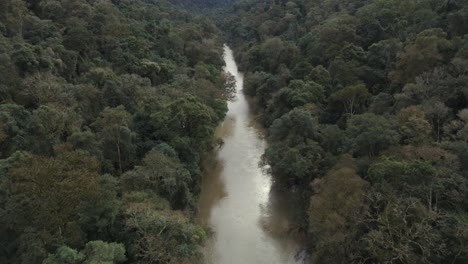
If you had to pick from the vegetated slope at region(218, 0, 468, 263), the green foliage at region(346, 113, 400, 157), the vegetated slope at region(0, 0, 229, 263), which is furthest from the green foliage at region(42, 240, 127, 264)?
the green foliage at region(346, 113, 400, 157)

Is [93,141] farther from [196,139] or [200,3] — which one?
[200,3]

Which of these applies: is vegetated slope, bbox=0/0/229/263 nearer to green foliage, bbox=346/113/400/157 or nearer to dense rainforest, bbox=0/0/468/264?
dense rainforest, bbox=0/0/468/264

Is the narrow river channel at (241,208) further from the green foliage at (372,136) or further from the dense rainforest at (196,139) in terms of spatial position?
the green foliage at (372,136)

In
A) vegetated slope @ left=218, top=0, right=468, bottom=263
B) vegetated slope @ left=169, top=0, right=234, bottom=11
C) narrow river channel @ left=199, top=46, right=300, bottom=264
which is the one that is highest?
vegetated slope @ left=218, top=0, right=468, bottom=263

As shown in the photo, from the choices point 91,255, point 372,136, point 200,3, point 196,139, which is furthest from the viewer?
point 200,3

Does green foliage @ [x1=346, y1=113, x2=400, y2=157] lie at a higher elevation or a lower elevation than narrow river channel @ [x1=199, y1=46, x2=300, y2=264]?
higher

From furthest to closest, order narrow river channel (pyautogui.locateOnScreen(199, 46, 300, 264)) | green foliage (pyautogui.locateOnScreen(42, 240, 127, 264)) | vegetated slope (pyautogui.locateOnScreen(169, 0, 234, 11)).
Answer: vegetated slope (pyautogui.locateOnScreen(169, 0, 234, 11)), narrow river channel (pyautogui.locateOnScreen(199, 46, 300, 264)), green foliage (pyautogui.locateOnScreen(42, 240, 127, 264))

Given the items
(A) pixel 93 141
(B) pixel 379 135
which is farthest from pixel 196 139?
(B) pixel 379 135
